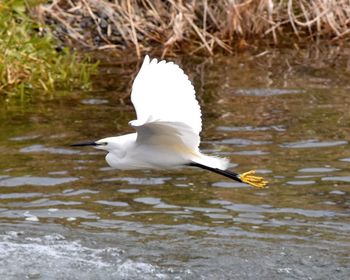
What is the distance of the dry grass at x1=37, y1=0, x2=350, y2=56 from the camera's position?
13164mm

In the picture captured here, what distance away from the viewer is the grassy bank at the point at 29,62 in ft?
36.1

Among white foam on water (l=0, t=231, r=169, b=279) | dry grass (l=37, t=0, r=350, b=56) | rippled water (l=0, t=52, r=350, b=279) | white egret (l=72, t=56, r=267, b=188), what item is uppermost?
dry grass (l=37, t=0, r=350, b=56)

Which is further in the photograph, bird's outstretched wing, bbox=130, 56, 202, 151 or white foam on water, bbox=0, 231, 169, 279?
white foam on water, bbox=0, 231, 169, 279

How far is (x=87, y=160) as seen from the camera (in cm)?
924

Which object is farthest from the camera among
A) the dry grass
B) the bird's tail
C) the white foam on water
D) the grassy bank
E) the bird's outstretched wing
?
the dry grass

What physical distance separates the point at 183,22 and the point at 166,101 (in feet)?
21.8

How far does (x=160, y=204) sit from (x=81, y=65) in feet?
13.8

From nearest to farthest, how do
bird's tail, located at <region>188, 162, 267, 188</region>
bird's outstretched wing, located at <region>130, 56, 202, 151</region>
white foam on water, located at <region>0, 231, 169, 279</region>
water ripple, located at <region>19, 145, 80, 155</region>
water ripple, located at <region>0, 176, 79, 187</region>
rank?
bird's outstretched wing, located at <region>130, 56, 202, 151</region>
white foam on water, located at <region>0, 231, 169, 279</region>
bird's tail, located at <region>188, 162, 267, 188</region>
water ripple, located at <region>0, 176, 79, 187</region>
water ripple, located at <region>19, 145, 80, 155</region>

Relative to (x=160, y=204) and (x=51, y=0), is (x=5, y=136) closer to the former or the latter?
(x=160, y=204)

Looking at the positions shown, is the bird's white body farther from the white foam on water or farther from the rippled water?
the white foam on water

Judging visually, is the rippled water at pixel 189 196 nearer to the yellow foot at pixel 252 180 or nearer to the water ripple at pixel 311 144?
the water ripple at pixel 311 144

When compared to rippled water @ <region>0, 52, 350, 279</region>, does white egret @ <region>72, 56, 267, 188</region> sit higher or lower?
higher

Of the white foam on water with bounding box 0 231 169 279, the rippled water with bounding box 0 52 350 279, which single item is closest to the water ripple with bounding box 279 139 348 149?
the rippled water with bounding box 0 52 350 279

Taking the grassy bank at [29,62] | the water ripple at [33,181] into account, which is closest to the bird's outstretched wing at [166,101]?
the water ripple at [33,181]
